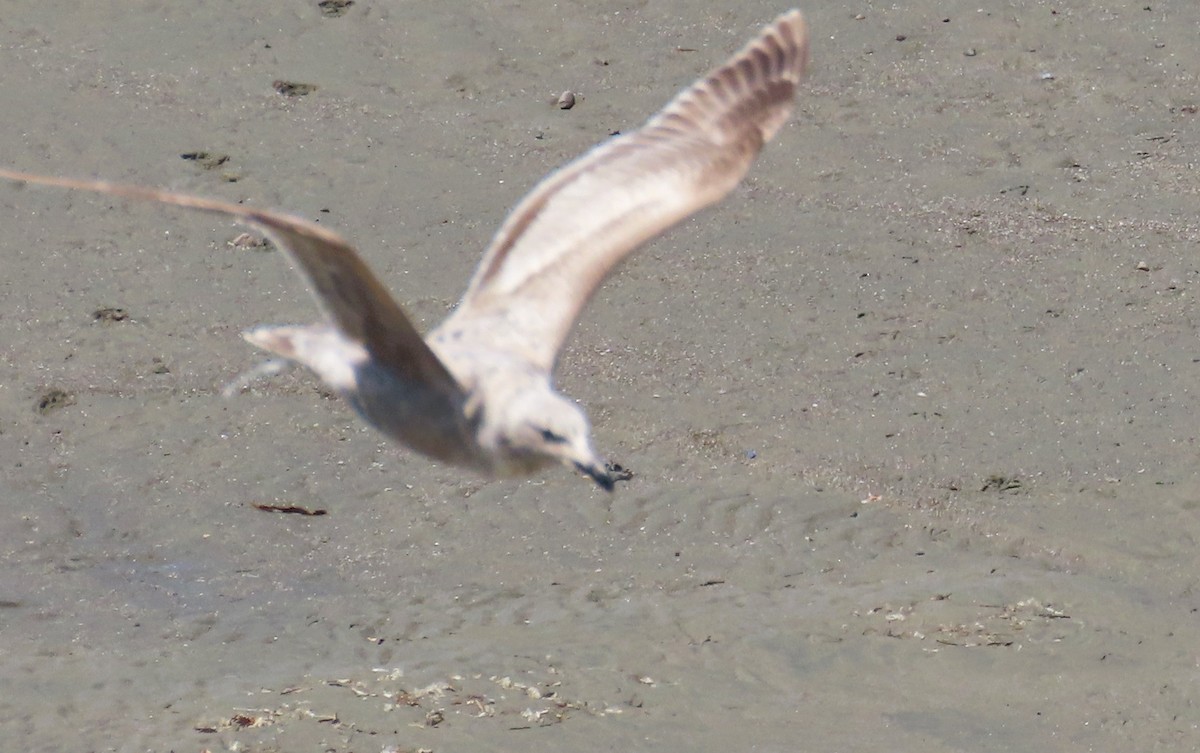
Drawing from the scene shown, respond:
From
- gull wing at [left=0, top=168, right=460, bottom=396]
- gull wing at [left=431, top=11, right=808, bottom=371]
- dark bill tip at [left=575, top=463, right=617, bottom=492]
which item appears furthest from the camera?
gull wing at [left=431, top=11, right=808, bottom=371]

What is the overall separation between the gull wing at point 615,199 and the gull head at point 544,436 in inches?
16.6

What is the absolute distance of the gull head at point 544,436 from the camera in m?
5.56

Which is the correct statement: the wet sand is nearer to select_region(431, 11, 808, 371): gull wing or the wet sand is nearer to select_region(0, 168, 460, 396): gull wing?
select_region(431, 11, 808, 371): gull wing

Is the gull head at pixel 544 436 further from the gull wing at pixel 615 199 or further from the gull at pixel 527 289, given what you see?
the gull wing at pixel 615 199

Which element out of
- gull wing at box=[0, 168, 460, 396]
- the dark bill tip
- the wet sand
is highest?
gull wing at box=[0, 168, 460, 396]

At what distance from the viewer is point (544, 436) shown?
564 cm

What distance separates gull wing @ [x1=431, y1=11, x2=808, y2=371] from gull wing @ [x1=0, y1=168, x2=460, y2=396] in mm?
460

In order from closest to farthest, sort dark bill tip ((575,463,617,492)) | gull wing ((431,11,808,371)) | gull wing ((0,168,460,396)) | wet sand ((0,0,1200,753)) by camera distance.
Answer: gull wing ((0,168,460,396)) < dark bill tip ((575,463,617,492)) < gull wing ((431,11,808,371)) < wet sand ((0,0,1200,753))

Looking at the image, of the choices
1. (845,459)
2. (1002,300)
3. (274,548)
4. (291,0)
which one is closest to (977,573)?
(845,459)

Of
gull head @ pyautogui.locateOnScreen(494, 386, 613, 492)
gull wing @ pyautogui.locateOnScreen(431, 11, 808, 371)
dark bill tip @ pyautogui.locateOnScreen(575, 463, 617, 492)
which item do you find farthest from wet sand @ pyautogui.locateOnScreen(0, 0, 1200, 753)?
dark bill tip @ pyautogui.locateOnScreen(575, 463, 617, 492)

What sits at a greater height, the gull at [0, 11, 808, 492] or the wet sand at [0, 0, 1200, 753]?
the gull at [0, 11, 808, 492]

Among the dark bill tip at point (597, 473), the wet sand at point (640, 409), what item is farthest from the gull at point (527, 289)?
the wet sand at point (640, 409)

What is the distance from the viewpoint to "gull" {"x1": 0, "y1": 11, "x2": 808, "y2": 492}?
5.55 m

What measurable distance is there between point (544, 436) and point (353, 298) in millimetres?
657
